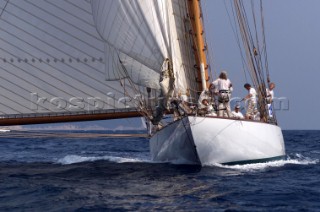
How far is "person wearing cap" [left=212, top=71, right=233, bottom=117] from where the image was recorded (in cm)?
1652

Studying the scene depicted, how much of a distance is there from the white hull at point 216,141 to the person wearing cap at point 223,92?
0.74 meters

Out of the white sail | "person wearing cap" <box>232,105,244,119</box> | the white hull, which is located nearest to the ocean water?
the white hull

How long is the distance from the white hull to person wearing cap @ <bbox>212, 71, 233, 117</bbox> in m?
0.74

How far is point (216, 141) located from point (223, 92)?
4.70 ft

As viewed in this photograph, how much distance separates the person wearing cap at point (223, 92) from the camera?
16.5 meters

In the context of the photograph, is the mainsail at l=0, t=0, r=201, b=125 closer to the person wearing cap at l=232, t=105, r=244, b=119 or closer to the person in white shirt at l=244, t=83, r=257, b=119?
the person wearing cap at l=232, t=105, r=244, b=119

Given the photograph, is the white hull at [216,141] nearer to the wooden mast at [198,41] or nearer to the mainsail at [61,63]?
the wooden mast at [198,41]

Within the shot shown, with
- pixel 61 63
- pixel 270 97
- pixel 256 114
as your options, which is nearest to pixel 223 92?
pixel 256 114

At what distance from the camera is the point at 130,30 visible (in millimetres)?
15195

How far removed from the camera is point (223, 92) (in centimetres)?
1650

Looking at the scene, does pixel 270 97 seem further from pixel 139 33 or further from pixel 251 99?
pixel 139 33

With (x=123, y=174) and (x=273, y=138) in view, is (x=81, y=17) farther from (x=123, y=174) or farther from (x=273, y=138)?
(x=273, y=138)

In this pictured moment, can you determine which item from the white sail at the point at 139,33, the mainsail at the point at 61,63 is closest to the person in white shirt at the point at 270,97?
the mainsail at the point at 61,63

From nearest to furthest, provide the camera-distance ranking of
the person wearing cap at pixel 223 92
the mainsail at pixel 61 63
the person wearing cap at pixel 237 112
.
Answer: the person wearing cap at pixel 223 92, the person wearing cap at pixel 237 112, the mainsail at pixel 61 63
